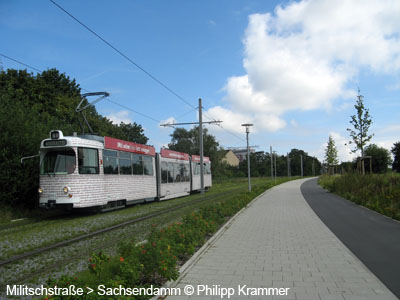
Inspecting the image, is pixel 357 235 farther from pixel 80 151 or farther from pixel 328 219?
pixel 80 151

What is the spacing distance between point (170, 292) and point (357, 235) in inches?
246

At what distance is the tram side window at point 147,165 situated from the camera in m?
19.5

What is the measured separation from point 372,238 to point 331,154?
36997mm

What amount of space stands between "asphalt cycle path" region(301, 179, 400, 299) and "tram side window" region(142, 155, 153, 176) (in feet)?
30.8

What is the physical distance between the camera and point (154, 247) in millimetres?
5480

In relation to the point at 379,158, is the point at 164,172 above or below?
below

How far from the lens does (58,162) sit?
13.6 metres

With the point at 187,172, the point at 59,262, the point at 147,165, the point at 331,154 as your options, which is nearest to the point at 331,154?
the point at 331,154

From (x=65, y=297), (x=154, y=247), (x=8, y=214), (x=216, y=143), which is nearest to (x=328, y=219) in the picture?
(x=154, y=247)

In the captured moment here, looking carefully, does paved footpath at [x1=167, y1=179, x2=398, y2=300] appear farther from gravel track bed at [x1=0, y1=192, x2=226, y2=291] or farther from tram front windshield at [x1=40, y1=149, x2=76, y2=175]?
tram front windshield at [x1=40, y1=149, x2=76, y2=175]

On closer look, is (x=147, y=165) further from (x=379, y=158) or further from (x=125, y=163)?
(x=379, y=158)

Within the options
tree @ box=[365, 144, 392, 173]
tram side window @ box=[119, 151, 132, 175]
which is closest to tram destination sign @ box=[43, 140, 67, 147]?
tram side window @ box=[119, 151, 132, 175]

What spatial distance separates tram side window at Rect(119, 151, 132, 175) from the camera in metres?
16.7
